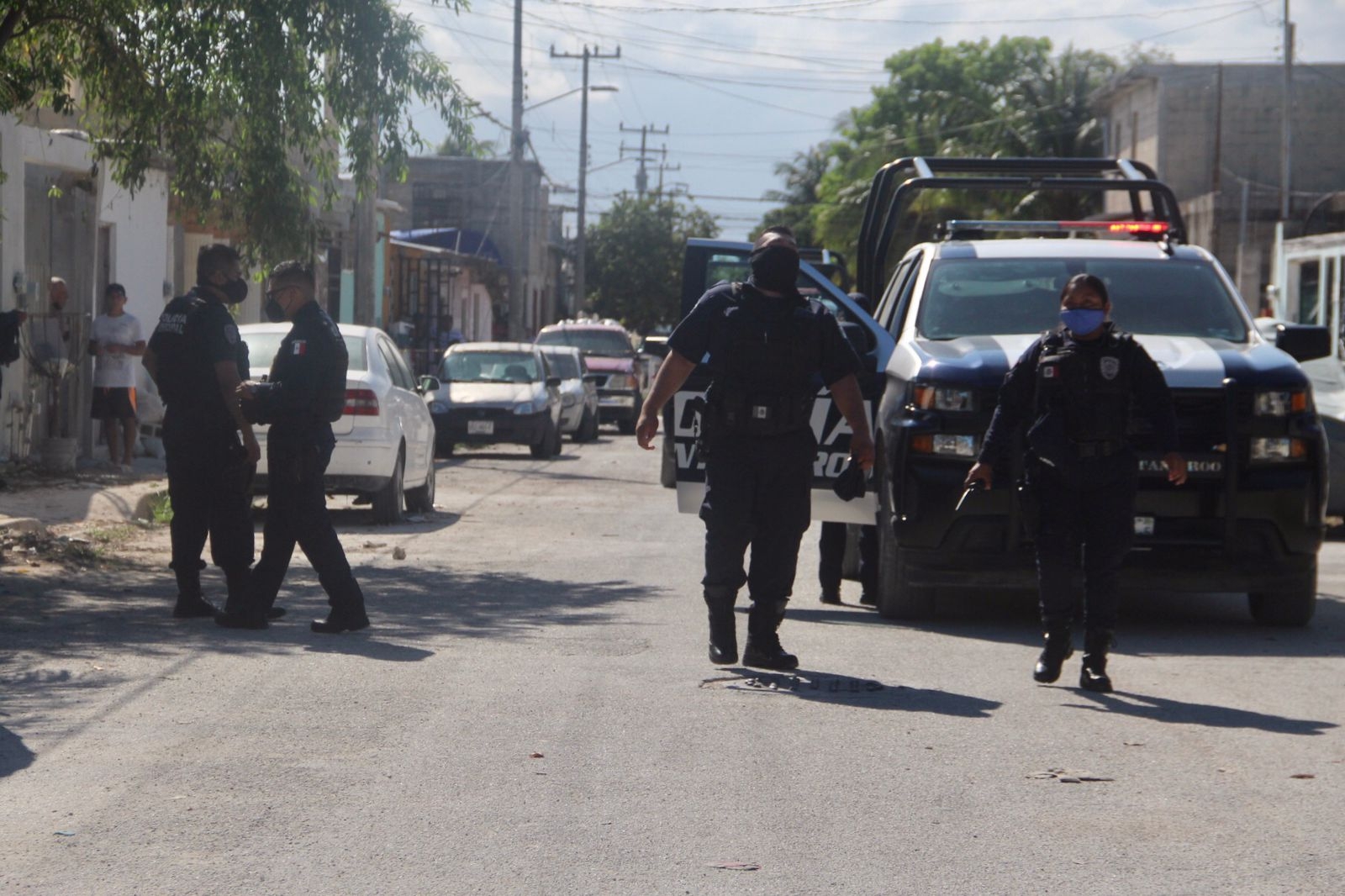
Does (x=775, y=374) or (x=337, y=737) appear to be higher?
(x=775, y=374)

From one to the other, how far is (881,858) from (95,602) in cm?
620

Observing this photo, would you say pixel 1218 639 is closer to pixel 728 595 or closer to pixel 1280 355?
pixel 1280 355

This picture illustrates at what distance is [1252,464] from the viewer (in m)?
8.92

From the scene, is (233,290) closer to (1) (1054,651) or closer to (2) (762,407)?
(2) (762,407)

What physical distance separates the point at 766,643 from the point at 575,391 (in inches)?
861

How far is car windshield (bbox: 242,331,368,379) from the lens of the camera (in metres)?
15.0

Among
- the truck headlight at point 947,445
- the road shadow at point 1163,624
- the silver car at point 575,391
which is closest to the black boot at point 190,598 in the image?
the road shadow at point 1163,624

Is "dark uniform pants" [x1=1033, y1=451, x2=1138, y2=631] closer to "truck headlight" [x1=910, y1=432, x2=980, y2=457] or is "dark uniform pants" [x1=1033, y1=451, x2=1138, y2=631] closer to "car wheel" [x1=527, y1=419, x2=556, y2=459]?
"truck headlight" [x1=910, y1=432, x2=980, y2=457]

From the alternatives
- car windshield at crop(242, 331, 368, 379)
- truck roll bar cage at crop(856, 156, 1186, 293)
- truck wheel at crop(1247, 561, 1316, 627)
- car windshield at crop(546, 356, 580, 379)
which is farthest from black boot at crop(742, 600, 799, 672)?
car windshield at crop(546, 356, 580, 379)

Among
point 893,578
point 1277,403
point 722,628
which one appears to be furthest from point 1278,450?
point 722,628

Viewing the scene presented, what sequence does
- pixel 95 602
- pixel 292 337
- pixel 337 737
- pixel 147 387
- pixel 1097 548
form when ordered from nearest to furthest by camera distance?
pixel 337 737 < pixel 1097 548 < pixel 292 337 < pixel 95 602 < pixel 147 387

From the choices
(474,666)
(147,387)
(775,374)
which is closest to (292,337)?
(474,666)

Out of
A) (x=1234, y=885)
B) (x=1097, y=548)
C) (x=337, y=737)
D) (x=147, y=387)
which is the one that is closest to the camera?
(x=1234, y=885)

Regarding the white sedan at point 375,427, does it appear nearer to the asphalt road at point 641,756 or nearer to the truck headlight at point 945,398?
the asphalt road at point 641,756
